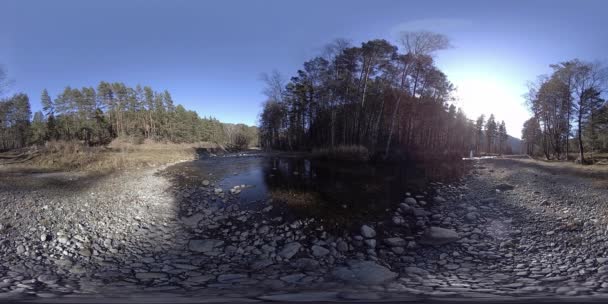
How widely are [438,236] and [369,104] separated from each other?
90.5 ft

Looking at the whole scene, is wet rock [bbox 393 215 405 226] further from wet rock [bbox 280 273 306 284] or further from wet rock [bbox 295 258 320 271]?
wet rock [bbox 280 273 306 284]

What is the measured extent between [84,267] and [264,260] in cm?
320

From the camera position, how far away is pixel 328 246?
5.91 meters

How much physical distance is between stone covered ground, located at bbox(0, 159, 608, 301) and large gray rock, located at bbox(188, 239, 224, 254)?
0.08ft

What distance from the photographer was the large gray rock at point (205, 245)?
5680mm

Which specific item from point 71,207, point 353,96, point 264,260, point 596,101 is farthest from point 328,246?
point 596,101

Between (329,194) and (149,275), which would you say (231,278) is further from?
(329,194)

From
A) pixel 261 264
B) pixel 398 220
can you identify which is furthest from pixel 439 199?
pixel 261 264

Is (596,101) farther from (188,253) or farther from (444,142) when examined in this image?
(188,253)

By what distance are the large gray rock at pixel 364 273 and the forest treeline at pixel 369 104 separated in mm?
22784

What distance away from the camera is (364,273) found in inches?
183

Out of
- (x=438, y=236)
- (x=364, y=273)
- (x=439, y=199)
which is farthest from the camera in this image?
(x=439, y=199)

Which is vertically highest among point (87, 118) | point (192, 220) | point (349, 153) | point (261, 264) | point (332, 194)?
point (87, 118)

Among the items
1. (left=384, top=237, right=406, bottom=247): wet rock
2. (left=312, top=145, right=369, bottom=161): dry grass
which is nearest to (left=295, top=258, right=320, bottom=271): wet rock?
(left=384, top=237, right=406, bottom=247): wet rock
